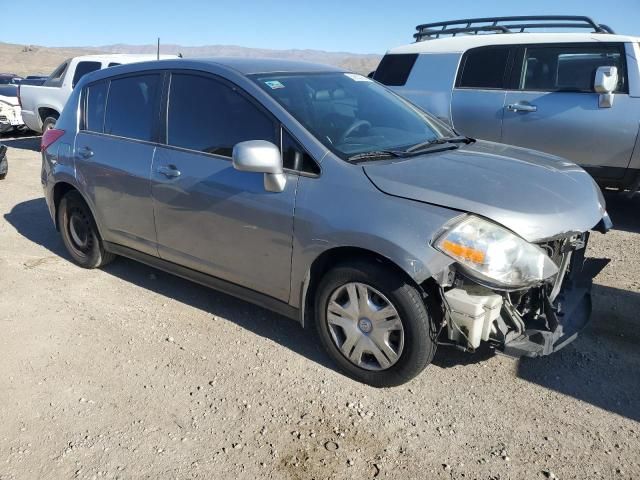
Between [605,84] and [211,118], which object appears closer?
[211,118]

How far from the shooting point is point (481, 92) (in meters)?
6.48

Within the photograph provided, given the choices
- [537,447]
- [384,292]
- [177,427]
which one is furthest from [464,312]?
[177,427]

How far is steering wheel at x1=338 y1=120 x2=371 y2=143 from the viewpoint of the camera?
334 cm

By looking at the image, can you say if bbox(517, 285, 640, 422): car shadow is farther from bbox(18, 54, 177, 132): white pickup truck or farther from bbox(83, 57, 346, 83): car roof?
bbox(18, 54, 177, 132): white pickup truck

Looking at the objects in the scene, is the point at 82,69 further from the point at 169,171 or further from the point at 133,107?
the point at 169,171

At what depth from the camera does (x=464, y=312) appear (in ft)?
8.91

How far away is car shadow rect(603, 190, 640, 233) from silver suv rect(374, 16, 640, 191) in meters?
0.42

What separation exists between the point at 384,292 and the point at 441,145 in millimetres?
1228

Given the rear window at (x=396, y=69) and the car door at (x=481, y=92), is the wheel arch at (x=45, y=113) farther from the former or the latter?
the car door at (x=481, y=92)

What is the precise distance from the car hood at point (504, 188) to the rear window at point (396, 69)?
13.2ft

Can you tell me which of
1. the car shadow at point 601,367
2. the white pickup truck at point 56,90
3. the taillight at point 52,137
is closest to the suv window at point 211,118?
the taillight at point 52,137

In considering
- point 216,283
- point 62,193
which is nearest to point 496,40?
point 216,283

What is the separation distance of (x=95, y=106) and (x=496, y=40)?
448cm

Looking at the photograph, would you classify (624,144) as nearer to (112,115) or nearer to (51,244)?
(112,115)
